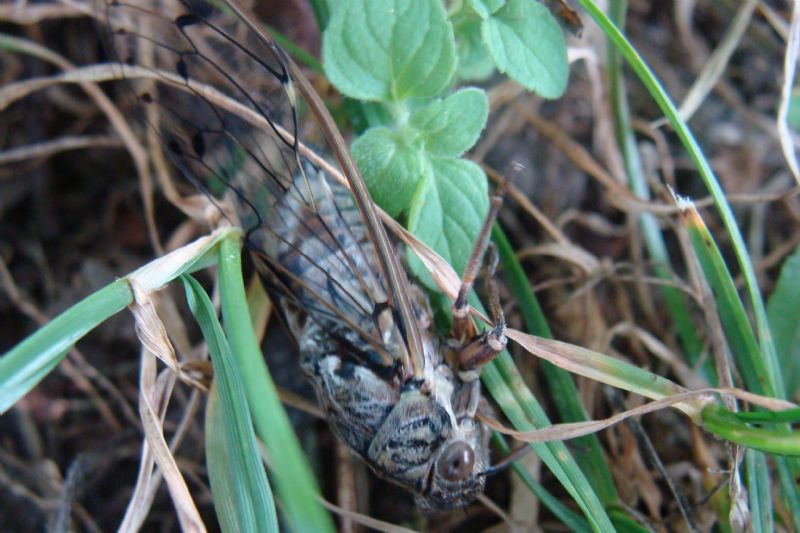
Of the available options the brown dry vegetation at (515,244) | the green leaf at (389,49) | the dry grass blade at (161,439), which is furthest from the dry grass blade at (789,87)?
the dry grass blade at (161,439)

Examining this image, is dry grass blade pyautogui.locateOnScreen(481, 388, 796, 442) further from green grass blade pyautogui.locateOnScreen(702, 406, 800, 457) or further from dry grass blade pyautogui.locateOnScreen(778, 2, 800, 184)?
dry grass blade pyautogui.locateOnScreen(778, 2, 800, 184)

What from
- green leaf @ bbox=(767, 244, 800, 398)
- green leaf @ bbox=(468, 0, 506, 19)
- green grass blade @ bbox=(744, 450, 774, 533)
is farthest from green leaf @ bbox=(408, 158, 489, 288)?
green leaf @ bbox=(767, 244, 800, 398)

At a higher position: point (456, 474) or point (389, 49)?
point (389, 49)

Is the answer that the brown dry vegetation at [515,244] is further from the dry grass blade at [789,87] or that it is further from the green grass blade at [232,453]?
the green grass blade at [232,453]

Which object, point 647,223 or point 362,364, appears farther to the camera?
point 647,223

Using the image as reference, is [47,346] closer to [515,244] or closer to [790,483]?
[515,244]

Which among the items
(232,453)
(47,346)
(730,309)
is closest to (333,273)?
(232,453)

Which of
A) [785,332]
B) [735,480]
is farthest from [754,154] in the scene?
[735,480]
